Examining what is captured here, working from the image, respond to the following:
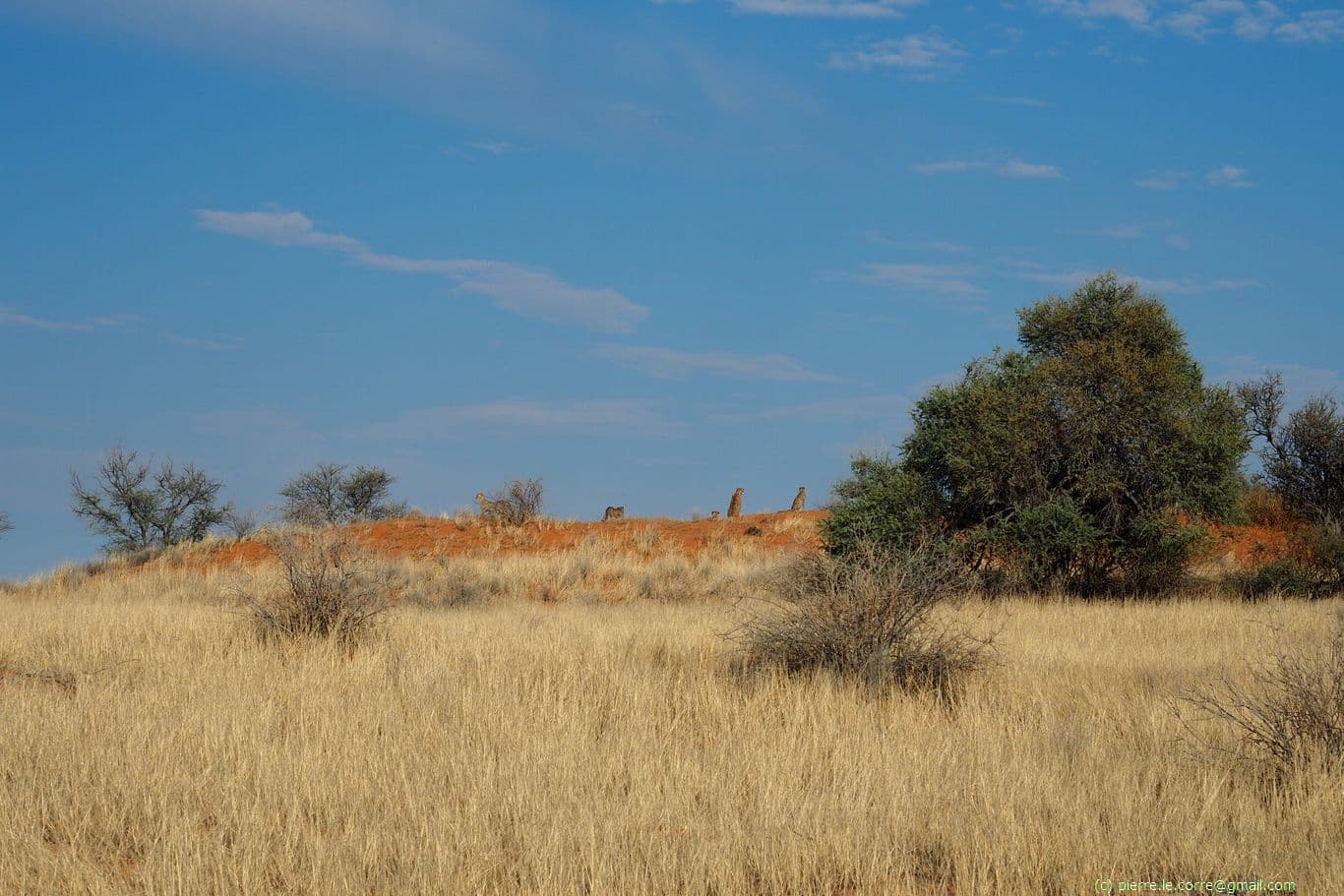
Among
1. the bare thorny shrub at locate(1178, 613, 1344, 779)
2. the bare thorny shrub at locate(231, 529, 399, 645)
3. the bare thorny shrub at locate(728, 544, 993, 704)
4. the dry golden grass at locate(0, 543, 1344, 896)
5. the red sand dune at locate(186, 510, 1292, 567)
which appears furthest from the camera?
the red sand dune at locate(186, 510, 1292, 567)

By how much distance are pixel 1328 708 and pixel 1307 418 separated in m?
20.0

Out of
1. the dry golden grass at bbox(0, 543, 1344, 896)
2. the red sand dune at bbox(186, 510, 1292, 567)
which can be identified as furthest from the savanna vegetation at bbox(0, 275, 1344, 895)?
the red sand dune at bbox(186, 510, 1292, 567)

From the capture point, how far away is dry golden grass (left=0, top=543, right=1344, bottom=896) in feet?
17.8

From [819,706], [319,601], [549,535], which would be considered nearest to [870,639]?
[819,706]

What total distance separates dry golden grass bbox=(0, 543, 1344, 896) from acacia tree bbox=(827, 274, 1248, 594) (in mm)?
7878

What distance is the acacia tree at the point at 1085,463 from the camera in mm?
19859

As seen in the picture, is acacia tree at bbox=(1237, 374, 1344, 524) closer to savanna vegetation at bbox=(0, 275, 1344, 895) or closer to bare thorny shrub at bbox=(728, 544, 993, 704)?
savanna vegetation at bbox=(0, 275, 1344, 895)

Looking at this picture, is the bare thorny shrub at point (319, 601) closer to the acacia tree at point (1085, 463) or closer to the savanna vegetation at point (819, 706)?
the savanna vegetation at point (819, 706)

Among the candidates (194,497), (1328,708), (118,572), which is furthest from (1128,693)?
(194,497)

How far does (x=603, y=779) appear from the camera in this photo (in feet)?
22.8

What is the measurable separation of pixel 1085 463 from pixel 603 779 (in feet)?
50.7

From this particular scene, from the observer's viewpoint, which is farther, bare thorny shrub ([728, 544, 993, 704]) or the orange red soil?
the orange red soil

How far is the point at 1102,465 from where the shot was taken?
19969 mm

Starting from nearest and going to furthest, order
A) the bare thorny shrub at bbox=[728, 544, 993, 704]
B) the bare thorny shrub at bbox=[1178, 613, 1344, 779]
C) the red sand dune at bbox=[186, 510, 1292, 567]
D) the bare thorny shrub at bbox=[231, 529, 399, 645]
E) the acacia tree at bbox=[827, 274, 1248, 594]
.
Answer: the bare thorny shrub at bbox=[1178, 613, 1344, 779] < the bare thorny shrub at bbox=[728, 544, 993, 704] < the bare thorny shrub at bbox=[231, 529, 399, 645] < the acacia tree at bbox=[827, 274, 1248, 594] < the red sand dune at bbox=[186, 510, 1292, 567]
